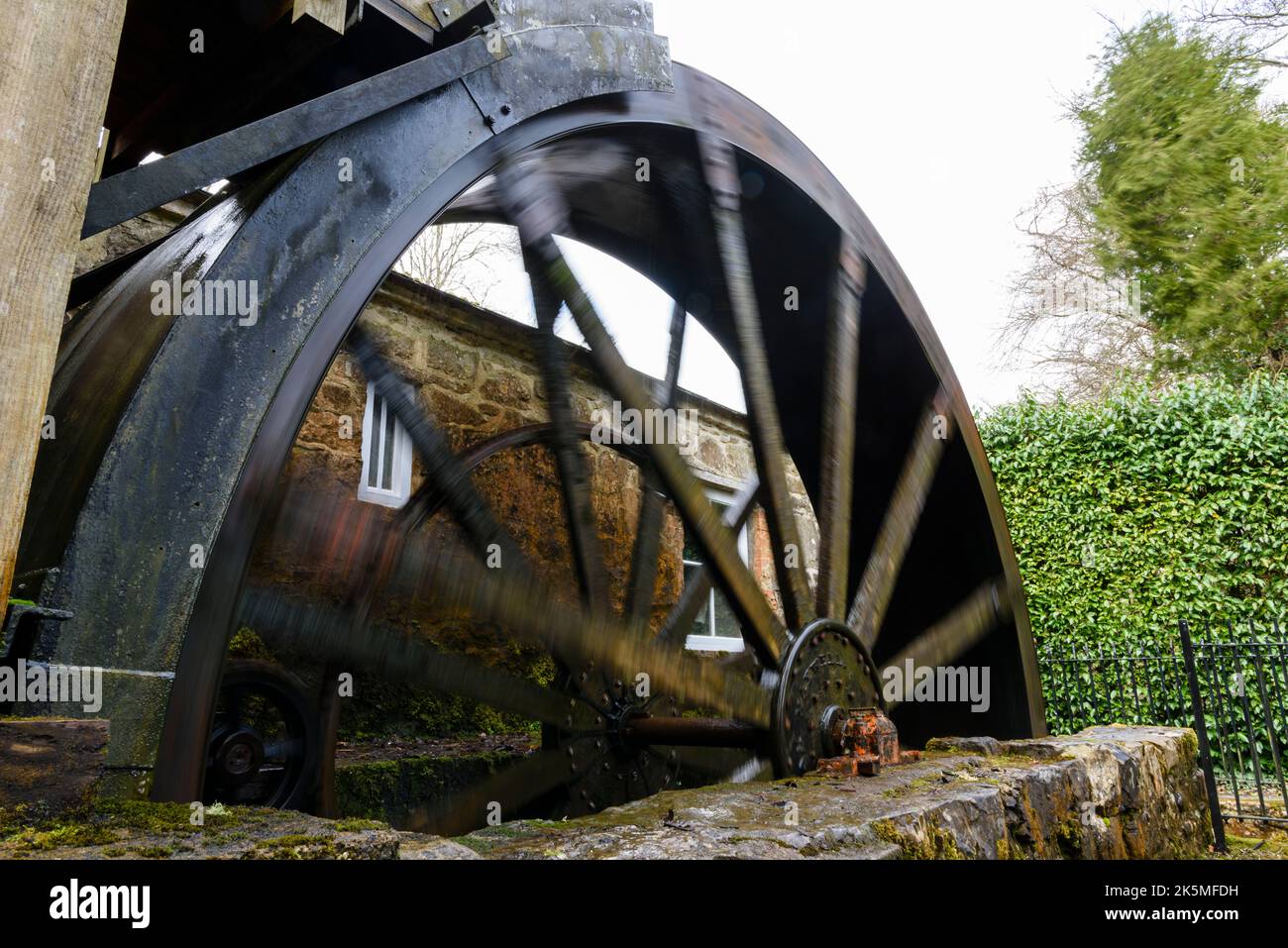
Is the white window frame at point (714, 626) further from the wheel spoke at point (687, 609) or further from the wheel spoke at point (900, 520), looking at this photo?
the wheel spoke at point (900, 520)

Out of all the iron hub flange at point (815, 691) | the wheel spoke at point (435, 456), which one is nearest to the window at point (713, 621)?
the iron hub flange at point (815, 691)

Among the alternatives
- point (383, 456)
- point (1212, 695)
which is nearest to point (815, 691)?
point (383, 456)

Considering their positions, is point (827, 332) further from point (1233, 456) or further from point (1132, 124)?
point (1132, 124)

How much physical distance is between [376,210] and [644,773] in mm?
2837

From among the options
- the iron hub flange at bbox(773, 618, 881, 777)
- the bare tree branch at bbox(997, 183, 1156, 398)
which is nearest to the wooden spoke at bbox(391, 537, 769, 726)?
the iron hub flange at bbox(773, 618, 881, 777)

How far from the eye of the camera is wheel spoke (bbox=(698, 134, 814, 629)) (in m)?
2.80

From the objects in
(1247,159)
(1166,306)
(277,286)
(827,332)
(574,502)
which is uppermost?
(1247,159)

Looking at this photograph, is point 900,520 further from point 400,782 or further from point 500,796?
point 400,782

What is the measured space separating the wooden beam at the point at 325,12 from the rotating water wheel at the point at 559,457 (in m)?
0.19

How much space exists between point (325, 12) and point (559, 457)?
1.41m

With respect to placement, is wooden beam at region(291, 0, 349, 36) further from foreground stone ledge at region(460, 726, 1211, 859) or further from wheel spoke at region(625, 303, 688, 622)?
wheel spoke at region(625, 303, 688, 622)

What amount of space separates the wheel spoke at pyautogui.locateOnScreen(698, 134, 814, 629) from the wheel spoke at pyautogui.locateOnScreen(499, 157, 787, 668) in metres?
0.21

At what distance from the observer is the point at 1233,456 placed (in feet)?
21.4

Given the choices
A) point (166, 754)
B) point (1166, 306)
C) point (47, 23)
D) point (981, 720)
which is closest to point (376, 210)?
point (47, 23)
